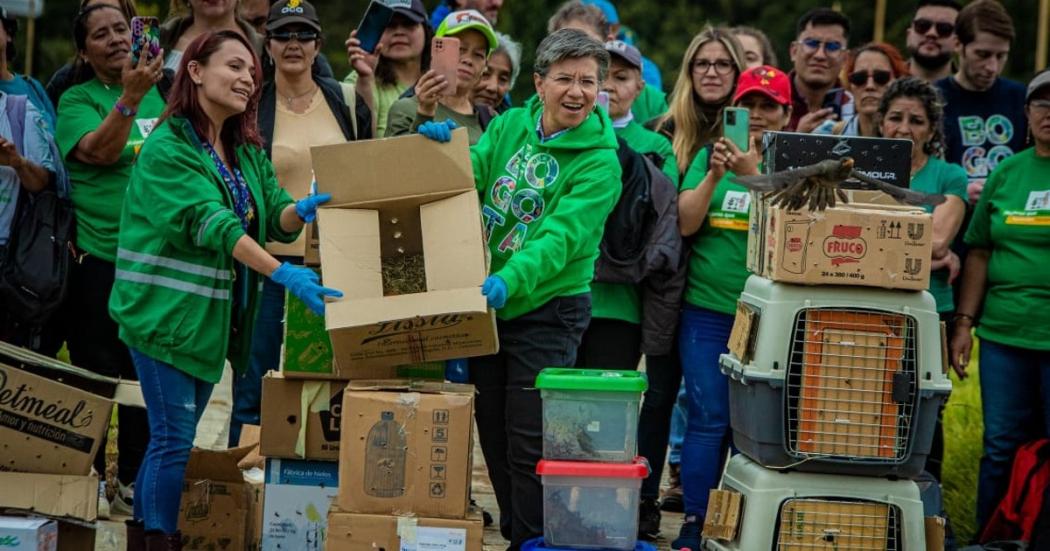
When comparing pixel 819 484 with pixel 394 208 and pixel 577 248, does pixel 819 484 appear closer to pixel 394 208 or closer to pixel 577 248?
pixel 577 248

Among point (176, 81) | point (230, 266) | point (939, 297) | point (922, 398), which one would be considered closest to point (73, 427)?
point (230, 266)

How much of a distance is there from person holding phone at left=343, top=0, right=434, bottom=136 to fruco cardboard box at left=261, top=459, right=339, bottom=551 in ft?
6.15

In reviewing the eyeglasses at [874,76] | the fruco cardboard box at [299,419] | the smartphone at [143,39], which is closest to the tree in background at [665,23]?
the eyeglasses at [874,76]

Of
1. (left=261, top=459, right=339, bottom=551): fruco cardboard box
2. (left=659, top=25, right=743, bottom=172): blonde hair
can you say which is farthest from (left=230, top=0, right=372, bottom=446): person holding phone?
(left=659, top=25, right=743, bottom=172): blonde hair

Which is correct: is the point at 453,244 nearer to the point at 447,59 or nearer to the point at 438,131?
the point at 438,131

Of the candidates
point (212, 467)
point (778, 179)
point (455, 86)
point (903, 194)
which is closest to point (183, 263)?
point (212, 467)

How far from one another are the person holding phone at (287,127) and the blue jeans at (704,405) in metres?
1.74

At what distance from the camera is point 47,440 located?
5773mm

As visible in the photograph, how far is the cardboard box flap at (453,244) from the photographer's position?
5457 millimetres

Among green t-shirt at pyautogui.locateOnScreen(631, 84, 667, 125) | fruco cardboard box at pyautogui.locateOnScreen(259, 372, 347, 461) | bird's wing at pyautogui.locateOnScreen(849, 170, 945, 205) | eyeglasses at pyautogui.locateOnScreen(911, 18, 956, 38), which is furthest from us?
green t-shirt at pyautogui.locateOnScreen(631, 84, 667, 125)

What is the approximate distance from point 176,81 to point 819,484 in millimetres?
2821

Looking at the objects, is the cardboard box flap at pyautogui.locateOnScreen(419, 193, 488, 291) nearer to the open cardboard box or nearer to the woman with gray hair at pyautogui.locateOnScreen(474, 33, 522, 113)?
the open cardboard box

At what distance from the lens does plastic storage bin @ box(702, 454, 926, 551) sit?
5.82 metres

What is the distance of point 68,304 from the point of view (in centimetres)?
667
